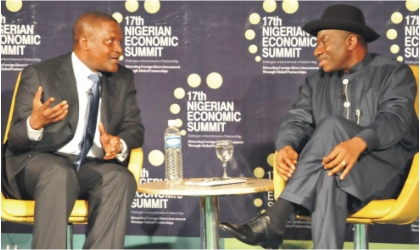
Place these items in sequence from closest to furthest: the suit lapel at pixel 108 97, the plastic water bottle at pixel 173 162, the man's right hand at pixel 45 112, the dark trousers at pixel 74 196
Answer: the dark trousers at pixel 74 196
the man's right hand at pixel 45 112
the suit lapel at pixel 108 97
the plastic water bottle at pixel 173 162

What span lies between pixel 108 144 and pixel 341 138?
4.10 ft

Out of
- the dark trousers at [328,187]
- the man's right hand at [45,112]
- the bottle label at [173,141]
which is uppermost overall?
the man's right hand at [45,112]

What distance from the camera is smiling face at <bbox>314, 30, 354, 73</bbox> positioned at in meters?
4.39

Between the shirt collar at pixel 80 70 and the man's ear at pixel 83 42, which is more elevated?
the man's ear at pixel 83 42

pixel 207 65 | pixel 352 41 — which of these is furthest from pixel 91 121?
pixel 352 41

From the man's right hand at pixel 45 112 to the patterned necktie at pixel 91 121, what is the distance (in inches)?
13.0

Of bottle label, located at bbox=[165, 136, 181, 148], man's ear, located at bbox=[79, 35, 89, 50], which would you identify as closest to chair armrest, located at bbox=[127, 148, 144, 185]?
bottle label, located at bbox=[165, 136, 181, 148]

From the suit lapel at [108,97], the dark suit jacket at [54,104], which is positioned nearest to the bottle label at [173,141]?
the dark suit jacket at [54,104]

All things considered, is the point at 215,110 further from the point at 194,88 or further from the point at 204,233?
the point at 204,233

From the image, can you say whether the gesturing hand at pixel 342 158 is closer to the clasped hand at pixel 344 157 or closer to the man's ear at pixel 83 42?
the clasped hand at pixel 344 157

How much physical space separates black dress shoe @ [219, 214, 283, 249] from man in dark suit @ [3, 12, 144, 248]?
668 millimetres

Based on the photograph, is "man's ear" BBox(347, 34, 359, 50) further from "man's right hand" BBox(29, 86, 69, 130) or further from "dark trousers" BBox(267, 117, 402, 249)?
"man's right hand" BBox(29, 86, 69, 130)

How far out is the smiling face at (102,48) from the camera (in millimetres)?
4566

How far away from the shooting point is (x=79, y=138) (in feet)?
14.7
